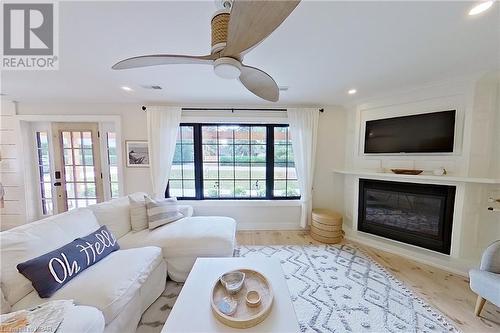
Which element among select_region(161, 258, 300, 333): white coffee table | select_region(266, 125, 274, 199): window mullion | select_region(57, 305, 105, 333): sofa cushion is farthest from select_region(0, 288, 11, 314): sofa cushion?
select_region(266, 125, 274, 199): window mullion

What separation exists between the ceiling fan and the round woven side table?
248 centimetres

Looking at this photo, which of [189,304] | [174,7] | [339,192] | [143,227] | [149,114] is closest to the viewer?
[174,7]

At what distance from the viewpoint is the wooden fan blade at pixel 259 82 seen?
1306 millimetres

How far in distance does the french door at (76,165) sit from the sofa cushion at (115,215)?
A: 1.67 metres

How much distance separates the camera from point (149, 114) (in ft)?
11.0

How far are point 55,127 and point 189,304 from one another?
4.00 metres

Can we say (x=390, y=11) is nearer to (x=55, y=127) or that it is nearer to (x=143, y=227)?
(x=143, y=227)

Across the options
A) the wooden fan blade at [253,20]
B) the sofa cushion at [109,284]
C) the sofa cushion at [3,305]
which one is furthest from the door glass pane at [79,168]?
the wooden fan blade at [253,20]

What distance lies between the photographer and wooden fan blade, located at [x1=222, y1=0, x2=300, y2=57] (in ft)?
2.46

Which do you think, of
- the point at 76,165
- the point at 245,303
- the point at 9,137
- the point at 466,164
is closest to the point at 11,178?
the point at 9,137

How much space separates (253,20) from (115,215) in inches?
92.8

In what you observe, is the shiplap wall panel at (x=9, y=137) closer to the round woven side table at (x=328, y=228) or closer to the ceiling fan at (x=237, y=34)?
the ceiling fan at (x=237, y=34)

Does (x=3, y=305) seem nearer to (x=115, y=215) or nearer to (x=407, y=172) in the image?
(x=115, y=215)

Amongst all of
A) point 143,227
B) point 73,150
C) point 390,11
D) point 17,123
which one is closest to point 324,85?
point 390,11
